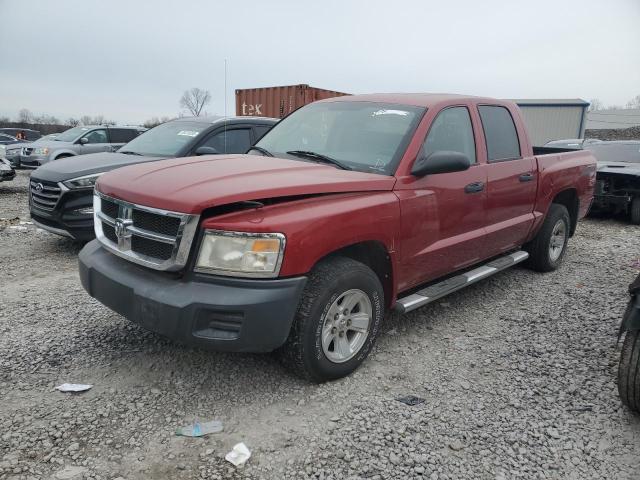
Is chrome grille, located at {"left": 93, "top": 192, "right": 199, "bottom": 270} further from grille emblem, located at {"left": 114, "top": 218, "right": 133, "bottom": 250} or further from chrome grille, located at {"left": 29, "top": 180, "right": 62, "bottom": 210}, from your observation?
chrome grille, located at {"left": 29, "top": 180, "right": 62, "bottom": 210}

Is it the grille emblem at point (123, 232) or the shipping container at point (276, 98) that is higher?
Result: the shipping container at point (276, 98)

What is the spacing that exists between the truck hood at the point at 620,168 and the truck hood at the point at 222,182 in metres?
7.41

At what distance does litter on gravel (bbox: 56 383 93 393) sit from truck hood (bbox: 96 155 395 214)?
1.19 m

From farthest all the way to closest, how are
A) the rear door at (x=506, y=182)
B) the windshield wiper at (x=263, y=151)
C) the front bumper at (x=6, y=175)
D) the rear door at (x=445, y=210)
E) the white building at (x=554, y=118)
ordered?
the white building at (x=554, y=118), the front bumper at (x=6, y=175), the rear door at (x=506, y=182), the windshield wiper at (x=263, y=151), the rear door at (x=445, y=210)

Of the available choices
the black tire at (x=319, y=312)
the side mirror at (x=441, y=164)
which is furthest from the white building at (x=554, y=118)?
the black tire at (x=319, y=312)

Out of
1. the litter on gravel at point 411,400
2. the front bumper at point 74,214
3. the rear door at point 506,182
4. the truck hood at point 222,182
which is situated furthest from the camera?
the front bumper at point 74,214

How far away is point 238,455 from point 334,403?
70 centimetres

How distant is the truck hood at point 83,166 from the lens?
224 inches

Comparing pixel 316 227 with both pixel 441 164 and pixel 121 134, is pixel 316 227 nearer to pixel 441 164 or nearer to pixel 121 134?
pixel 441 164

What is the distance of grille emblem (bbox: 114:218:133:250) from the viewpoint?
294cm

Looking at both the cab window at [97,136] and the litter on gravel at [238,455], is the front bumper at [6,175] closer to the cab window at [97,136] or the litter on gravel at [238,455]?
the cab window at [97,136]

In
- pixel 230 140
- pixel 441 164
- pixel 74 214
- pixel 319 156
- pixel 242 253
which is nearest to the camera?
pixel 242 253

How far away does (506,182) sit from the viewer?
14.4 feet

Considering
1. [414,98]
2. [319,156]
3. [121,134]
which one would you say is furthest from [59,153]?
[414,98]
